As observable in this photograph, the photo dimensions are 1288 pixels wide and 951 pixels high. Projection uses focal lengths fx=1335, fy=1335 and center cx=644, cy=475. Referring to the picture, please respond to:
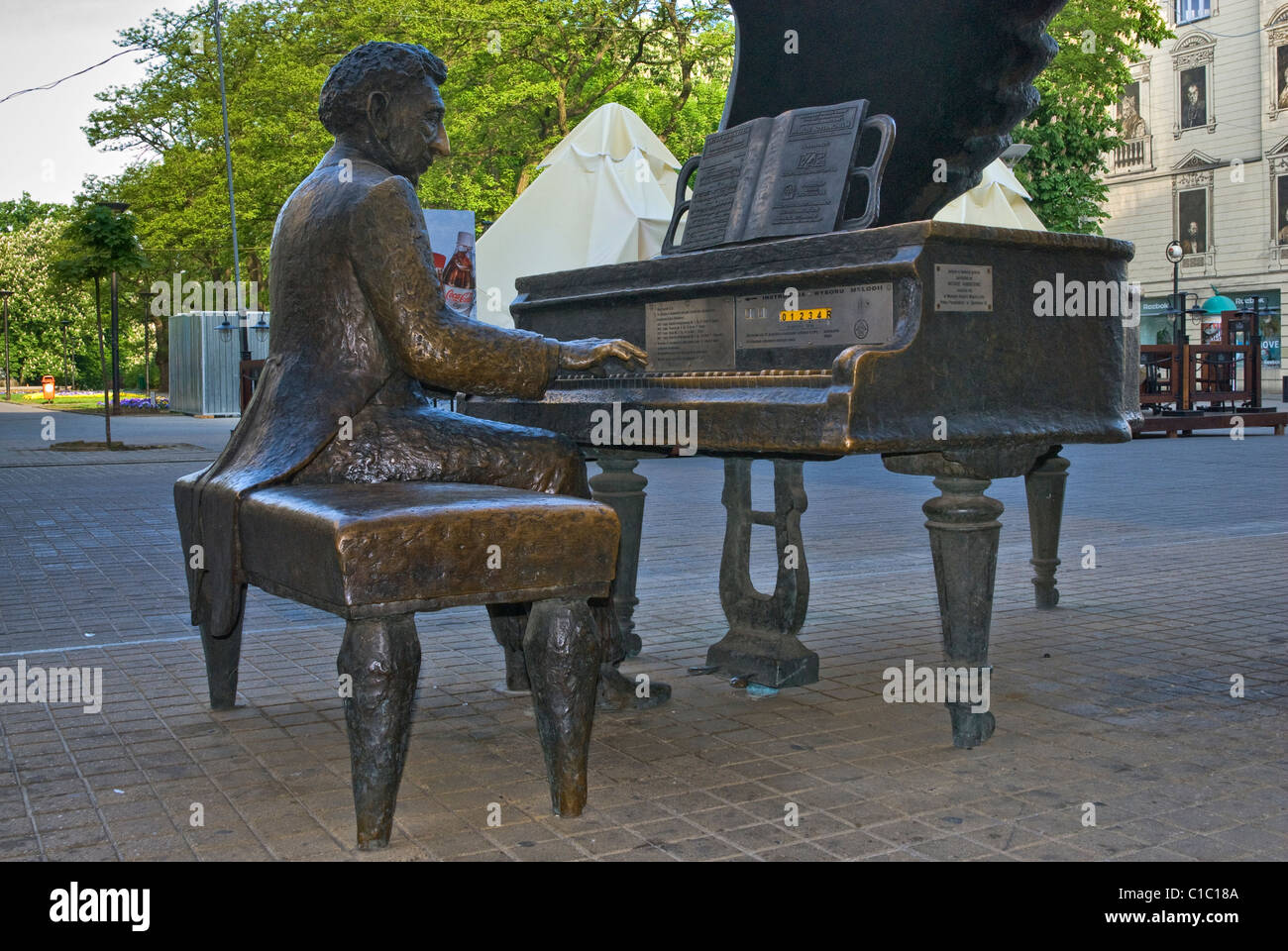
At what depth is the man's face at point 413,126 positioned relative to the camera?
3900 millimetres

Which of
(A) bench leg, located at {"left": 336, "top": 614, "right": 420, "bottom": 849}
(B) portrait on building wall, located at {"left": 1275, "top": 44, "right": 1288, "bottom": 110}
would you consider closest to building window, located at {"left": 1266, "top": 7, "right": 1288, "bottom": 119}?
(B) portrait on building wall, located at {"left": 1275, "top": 44, "right": 1288, "bottom": 110}

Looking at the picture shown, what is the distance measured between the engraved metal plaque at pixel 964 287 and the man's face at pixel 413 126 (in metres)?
1.52

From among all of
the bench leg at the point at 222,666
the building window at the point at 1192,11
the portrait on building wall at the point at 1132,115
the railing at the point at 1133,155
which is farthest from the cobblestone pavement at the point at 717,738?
the portrait on building wall at the point at 1132,115

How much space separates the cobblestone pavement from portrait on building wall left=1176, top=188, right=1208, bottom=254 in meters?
38.1

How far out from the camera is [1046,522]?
21.7 ft

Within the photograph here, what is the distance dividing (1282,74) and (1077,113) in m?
21.0

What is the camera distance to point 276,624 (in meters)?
6.29

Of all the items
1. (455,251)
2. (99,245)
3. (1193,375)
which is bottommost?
(1193,375)

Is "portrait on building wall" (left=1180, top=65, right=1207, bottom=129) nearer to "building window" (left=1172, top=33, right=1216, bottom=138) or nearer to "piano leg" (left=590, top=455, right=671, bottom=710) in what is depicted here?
"building window" (left=1172, top=33, right=1216, bottom=138)

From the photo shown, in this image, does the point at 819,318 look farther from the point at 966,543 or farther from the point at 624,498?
the point at 624,498

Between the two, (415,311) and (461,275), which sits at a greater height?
A: (461,275)

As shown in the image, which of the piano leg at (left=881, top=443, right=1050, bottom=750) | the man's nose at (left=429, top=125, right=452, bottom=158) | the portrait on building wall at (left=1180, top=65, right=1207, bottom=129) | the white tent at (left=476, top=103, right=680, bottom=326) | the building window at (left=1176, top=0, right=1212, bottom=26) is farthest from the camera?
the portrait on building wall at (left=1180, top=65, right=1207, bottom=129)

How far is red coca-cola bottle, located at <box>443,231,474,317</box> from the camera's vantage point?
13.6 metres

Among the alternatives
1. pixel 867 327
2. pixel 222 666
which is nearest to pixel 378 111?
pixel 867 327
